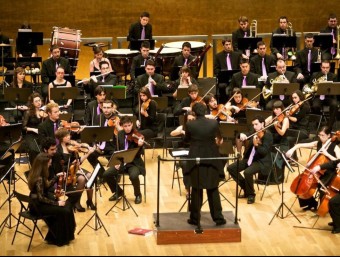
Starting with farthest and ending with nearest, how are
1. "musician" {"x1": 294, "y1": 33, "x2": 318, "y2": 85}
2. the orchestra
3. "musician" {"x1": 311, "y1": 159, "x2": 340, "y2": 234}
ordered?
"musician" {"x1": 294, "y1": 33, "x2": 318, "y2": 85} < "musician" {"x1": 311, "y1": 159, "x2": 340, "y2": 234} < the orchestra

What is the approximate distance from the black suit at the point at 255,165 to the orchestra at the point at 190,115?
0.01 m

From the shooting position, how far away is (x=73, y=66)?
563 inches

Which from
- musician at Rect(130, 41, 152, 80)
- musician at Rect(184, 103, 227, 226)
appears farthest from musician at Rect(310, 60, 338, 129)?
musician at Rect(184, 103, 227, 226)

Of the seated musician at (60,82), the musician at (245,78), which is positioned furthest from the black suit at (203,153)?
the musician at (245,78)

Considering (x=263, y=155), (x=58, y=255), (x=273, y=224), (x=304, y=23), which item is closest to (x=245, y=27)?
(x=304, y=23)

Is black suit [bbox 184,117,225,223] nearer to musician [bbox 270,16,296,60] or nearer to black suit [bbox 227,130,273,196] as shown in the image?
black suit [bbox 227,130,273,196]

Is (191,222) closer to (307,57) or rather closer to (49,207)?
(49,207)

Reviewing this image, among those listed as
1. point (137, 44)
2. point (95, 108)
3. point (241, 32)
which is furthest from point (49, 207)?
point (241, 32)

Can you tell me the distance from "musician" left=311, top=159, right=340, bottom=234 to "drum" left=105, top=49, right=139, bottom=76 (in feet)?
17.5

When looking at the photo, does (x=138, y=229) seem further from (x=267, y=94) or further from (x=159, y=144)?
(x=267, y=94)

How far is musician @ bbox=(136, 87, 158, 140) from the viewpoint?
39.3ft

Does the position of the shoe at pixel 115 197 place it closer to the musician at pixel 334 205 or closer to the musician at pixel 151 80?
the musician at pixel 334 205

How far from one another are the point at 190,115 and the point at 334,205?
2156 mm

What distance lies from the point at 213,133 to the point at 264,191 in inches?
85.6
